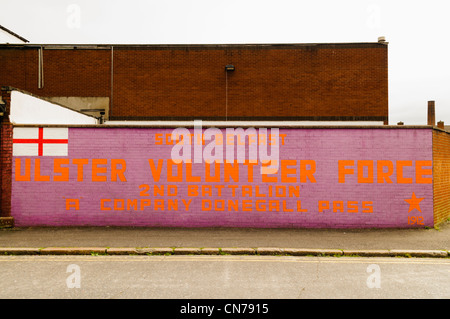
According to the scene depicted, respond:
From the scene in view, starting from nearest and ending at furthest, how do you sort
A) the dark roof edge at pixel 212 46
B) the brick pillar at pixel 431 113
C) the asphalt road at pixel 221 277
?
the asphalt road at pixel 221 277 → the dark roof edge at pixel 212 46 → the brick pillar at pixel 431 113

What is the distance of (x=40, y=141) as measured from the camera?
9.34 metres

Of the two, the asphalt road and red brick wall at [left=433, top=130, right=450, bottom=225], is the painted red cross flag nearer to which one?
the asphalt road

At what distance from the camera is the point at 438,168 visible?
980 cm

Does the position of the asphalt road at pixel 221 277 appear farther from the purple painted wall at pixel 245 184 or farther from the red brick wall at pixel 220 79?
the red brick wall at pixel 220 79

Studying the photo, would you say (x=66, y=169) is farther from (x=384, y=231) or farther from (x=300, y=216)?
(x=384, y=231)

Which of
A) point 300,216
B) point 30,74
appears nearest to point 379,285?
point 300,216

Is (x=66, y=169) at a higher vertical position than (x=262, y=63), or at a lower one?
lower

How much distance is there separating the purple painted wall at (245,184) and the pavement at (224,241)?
1.29ft

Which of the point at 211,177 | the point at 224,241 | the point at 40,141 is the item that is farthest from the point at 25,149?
the point at 224,241

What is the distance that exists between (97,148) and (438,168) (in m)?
10.2

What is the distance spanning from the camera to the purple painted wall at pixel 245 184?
364 inches

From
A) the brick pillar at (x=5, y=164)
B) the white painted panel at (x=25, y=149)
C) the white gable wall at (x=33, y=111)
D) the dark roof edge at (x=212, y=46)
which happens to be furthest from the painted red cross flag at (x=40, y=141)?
the dark roof edge at (x=212, y=46)

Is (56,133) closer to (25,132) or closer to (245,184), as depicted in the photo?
(25,132)

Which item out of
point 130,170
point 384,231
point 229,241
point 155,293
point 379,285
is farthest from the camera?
point 130,170
